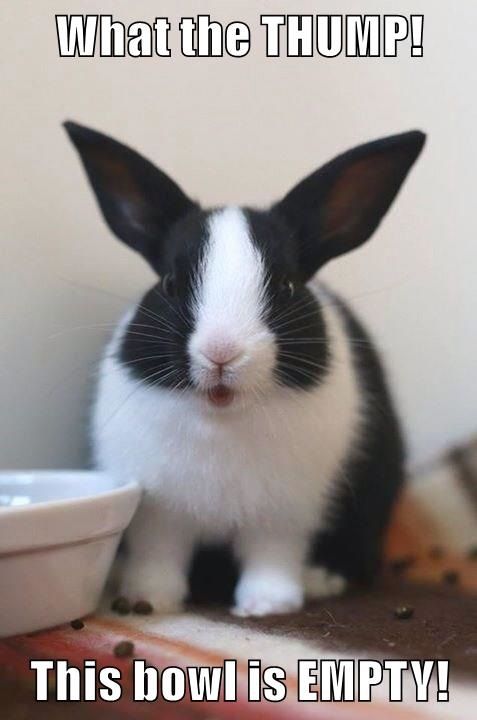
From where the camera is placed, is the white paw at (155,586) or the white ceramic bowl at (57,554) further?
the white paw at (155,586)

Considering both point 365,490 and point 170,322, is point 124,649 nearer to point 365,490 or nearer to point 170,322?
point 170,322

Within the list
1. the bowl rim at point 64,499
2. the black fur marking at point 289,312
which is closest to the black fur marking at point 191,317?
the black fur marking at point 289,312

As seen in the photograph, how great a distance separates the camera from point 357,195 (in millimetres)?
1237

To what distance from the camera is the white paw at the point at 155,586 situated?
119 cm

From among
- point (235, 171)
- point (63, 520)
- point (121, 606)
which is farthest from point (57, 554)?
point (235, 171)

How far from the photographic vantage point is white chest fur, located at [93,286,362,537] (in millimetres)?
1137

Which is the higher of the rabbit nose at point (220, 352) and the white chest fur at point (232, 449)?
the rabbit nose at point (220, 352)

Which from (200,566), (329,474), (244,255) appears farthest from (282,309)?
(200,566)

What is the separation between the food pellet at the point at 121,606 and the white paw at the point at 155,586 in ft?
0.08

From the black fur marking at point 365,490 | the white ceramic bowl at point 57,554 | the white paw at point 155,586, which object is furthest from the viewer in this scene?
the black fur marking at point 365,490
